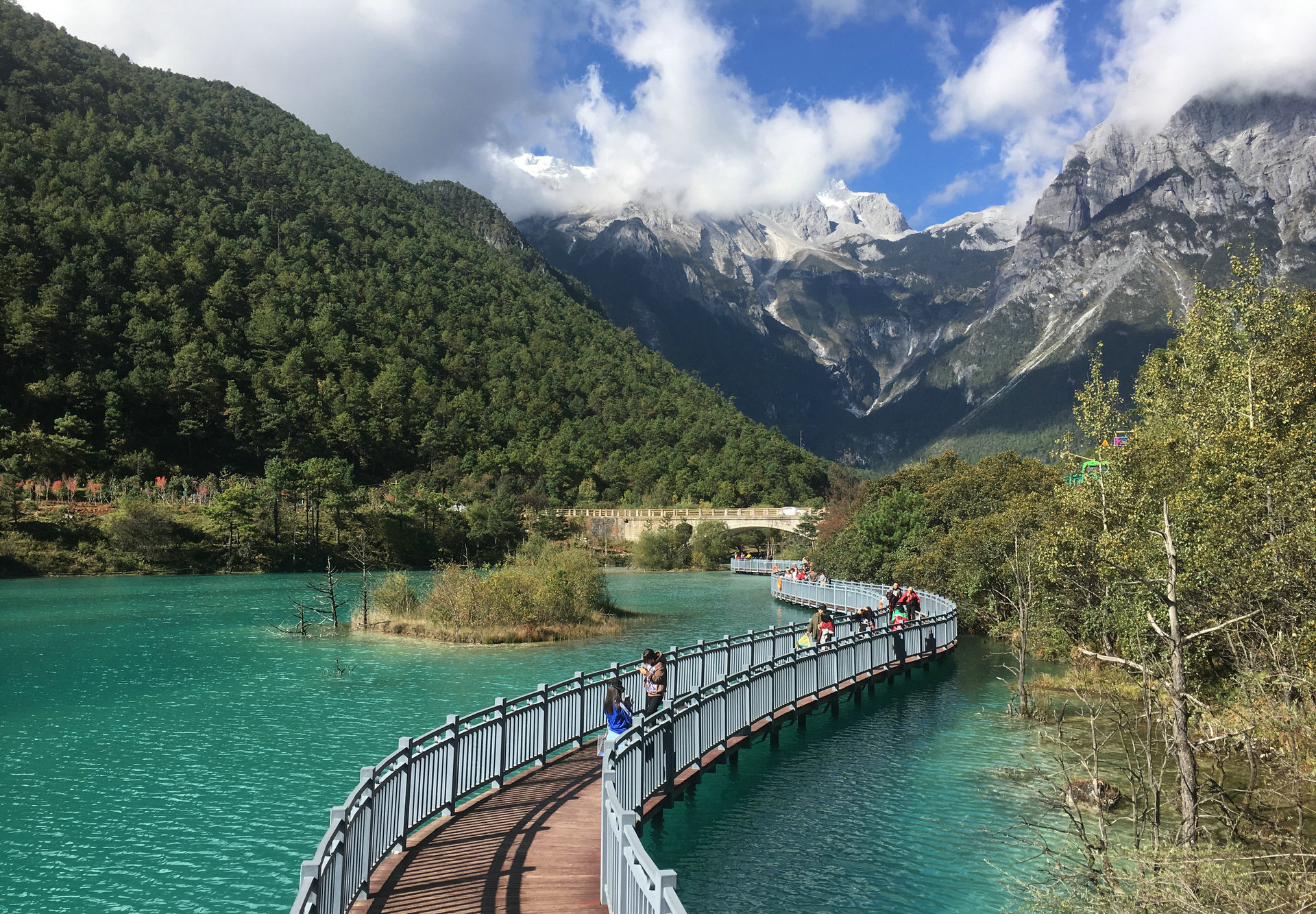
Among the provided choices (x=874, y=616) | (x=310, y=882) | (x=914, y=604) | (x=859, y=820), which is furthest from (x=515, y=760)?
(x=914, y=604)

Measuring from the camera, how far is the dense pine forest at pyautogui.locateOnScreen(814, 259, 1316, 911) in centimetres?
919

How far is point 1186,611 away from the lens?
17.1 meters

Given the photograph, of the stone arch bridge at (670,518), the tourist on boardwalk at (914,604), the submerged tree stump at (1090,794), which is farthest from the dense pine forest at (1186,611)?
the stone arch bridge at (670,518)

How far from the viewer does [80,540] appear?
199 ft

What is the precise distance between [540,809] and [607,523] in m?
92.2

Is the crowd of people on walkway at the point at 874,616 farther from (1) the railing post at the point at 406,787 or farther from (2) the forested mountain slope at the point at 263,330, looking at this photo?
(2) the forested mountain slope at the point at 263,330

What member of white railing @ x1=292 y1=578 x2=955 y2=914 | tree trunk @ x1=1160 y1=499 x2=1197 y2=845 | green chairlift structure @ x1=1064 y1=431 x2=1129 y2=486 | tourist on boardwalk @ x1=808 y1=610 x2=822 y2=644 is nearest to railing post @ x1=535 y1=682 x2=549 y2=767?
white railing @ x1=292 y1=578 x2=955 y2=914

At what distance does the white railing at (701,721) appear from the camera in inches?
283

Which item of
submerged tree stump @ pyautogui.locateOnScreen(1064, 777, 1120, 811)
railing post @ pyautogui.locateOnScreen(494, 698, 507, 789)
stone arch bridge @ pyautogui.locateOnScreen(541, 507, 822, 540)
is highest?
stone arch bridge @ pyautogui.locateOnScreen(541, 507, 822, 540)

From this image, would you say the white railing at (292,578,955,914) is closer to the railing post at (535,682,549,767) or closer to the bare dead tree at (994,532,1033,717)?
the railing post at (535,682,549,767)

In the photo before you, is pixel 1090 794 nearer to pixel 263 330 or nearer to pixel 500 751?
pixel 500 751

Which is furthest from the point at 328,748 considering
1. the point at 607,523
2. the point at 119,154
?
the point at 119,154

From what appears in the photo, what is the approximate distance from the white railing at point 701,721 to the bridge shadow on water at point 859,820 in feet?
3.07

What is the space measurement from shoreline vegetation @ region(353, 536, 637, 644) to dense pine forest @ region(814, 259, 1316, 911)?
57.2 feet
